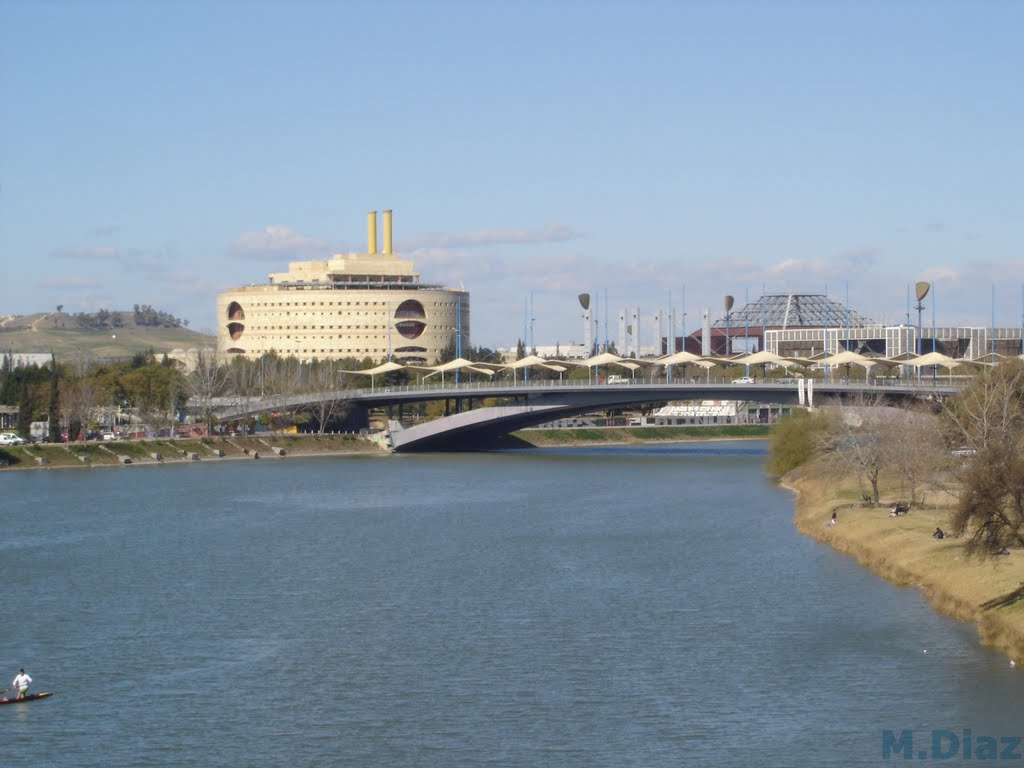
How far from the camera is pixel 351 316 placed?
176m

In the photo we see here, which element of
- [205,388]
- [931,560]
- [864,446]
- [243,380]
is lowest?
[931,560]

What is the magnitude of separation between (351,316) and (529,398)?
3110 inches

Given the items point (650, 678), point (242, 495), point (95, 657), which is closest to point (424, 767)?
point (650, 678)

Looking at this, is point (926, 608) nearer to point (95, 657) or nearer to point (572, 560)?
point (572, 560)

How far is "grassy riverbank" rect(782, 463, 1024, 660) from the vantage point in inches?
1277

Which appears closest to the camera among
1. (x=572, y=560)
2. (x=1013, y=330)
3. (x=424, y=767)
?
(x=424, y=767)

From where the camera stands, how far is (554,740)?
2572 cm

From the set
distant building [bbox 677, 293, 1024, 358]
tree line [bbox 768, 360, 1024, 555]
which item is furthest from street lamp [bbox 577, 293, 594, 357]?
tree line [bbox 768, 360, 1024, 555]

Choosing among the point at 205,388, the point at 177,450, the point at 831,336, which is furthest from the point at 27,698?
the point at 831,336

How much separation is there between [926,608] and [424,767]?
1563cm

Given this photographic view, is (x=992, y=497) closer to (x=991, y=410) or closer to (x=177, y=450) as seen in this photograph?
(x=991, y=410)

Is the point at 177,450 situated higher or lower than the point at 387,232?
lower

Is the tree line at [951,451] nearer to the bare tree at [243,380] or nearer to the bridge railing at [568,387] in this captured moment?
the bridge railing at [568,387]

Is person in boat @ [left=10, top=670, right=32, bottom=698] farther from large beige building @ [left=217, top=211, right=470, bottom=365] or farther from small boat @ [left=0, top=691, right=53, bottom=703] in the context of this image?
large beige building @ [left=217, top=211, right=470, bottom=365]
